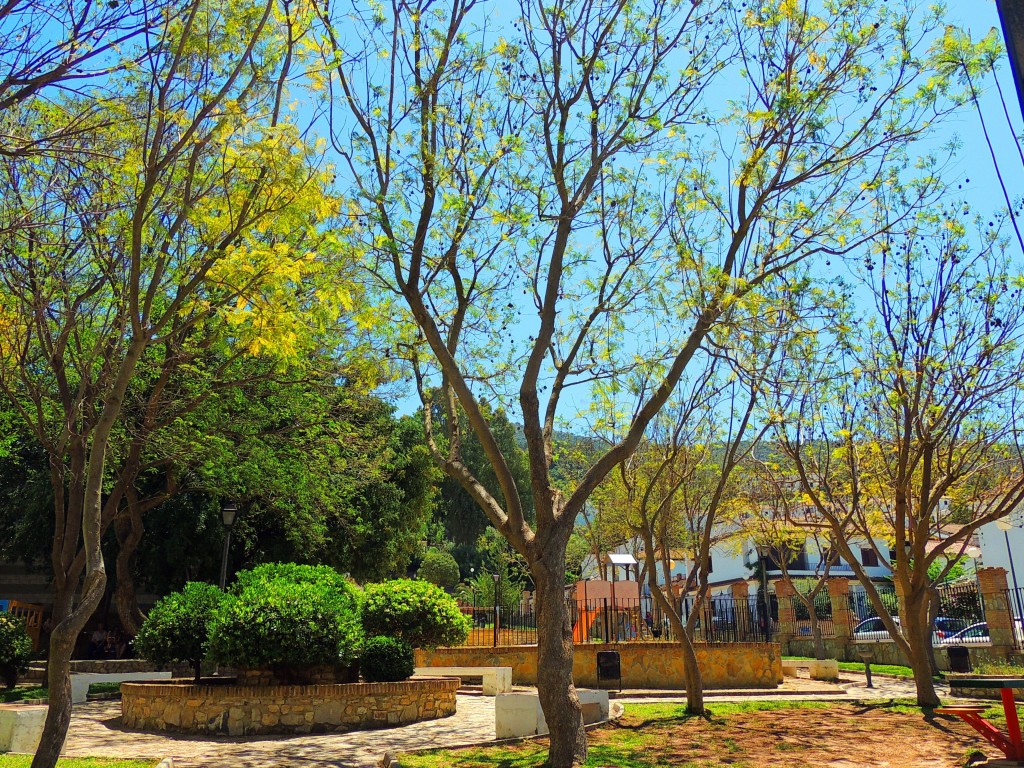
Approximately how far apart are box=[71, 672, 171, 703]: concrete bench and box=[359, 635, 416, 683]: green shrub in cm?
477

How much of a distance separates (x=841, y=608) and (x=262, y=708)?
691 inches

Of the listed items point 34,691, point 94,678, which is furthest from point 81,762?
point 94,678

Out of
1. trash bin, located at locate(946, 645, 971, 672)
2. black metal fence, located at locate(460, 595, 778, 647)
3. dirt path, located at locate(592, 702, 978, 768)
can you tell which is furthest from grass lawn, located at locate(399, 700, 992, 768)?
black metal fence, located at locate(460, 595, 778, 647)

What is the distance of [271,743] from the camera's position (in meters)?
10.2

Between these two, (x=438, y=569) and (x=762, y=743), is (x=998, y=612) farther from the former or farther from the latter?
(x=438, y=569)

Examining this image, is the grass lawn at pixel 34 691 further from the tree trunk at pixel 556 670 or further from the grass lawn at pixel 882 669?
the grass lawn at pixel 882 669

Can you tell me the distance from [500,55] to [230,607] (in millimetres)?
8083

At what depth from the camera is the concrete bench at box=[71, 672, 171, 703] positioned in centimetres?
1418

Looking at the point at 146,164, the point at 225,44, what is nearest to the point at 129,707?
the point at 146,164

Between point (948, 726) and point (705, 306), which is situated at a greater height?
point (705, 306)

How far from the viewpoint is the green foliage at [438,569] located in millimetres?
38625

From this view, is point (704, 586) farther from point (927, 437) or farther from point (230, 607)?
point (230, 607)

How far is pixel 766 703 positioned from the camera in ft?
41.8

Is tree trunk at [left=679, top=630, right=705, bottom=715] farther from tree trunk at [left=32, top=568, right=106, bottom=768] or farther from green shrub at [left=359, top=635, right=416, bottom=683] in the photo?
tree trunk at [left=32, top=568, right=106, bottom=768]
